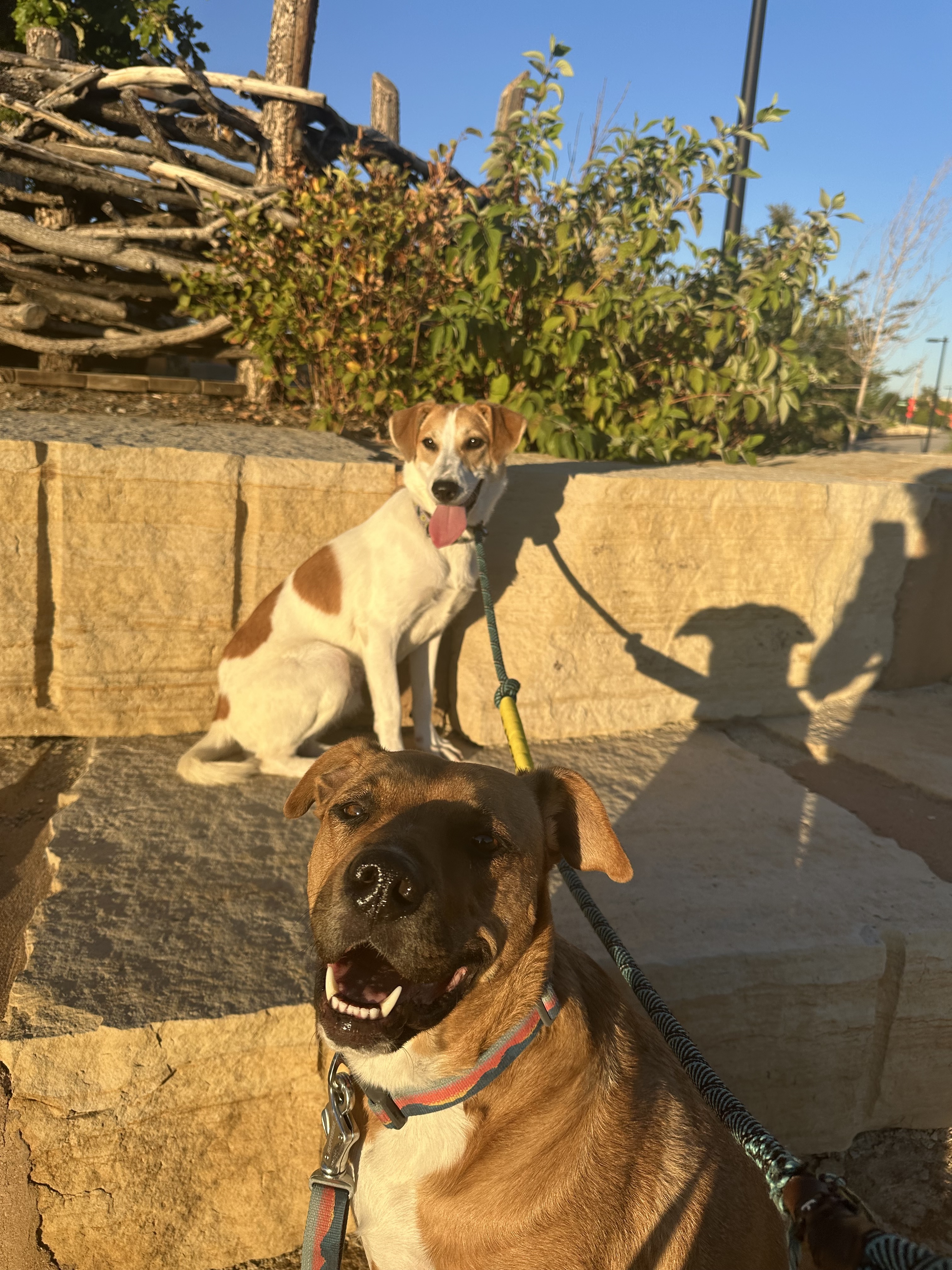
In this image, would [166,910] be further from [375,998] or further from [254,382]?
[254,382]

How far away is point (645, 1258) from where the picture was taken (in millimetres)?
1414

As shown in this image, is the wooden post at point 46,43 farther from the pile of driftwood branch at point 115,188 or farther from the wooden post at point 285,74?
the wooden post at point 285,74

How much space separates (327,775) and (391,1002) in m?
0.59

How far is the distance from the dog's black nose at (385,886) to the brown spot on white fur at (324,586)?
2143mm

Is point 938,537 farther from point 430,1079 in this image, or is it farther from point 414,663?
point 430,1079

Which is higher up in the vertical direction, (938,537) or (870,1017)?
(938,537)

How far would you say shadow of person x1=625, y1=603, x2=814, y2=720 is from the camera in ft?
13.6

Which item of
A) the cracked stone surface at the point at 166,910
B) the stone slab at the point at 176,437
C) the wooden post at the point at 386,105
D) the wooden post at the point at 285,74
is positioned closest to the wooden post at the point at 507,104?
the wooden post at the point at 386,105

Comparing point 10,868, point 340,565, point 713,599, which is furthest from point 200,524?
point 713,599

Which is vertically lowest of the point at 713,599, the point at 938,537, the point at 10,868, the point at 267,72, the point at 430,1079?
the point at 10,868

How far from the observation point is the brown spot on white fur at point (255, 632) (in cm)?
335

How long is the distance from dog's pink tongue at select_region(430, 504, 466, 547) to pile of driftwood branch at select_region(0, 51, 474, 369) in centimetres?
318

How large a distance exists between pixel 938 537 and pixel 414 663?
10.3 feet

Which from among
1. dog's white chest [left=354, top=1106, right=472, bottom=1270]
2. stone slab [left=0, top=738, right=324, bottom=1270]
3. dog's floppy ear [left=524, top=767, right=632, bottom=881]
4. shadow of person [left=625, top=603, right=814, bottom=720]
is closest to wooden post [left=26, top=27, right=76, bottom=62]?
shadow of person [left=625, top=603, right=814, bottom=720]
